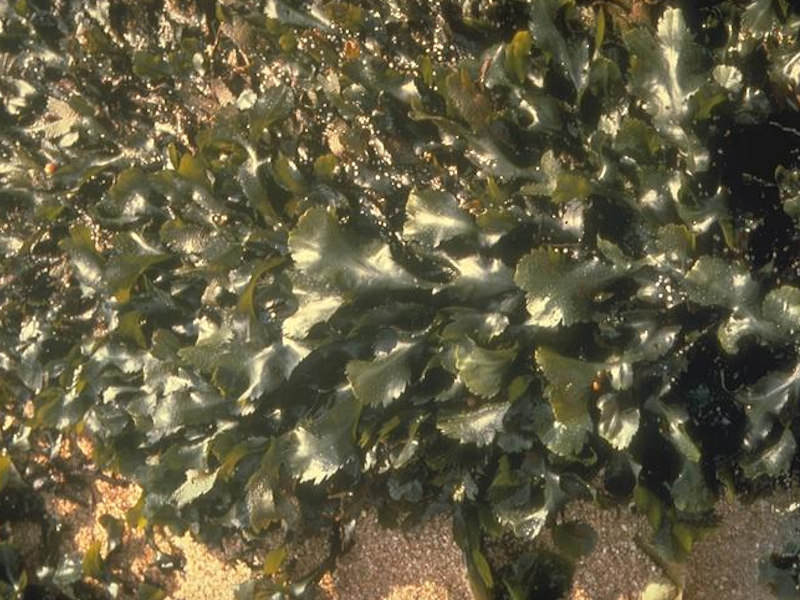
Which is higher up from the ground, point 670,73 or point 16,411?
point 670,73

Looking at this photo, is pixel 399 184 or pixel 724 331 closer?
pixel 724 331

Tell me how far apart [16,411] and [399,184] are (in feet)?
4.34

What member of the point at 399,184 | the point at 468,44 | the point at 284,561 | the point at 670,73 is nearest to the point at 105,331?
the point at 284,561

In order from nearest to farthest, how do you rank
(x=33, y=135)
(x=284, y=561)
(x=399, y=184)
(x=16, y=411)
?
(x=399, y=184)
(x=284, y=561)
(x=33, y=135)
(x=16, y=411)

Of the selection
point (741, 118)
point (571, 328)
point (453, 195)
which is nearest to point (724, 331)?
point (571, 328)

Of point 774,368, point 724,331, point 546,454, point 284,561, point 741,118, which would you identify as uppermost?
point 741,118

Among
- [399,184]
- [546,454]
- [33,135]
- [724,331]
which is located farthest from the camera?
[33,135]

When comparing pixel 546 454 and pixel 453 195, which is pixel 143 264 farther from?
pixel 546 454

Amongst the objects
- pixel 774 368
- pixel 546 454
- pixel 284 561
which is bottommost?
pixel 284 561

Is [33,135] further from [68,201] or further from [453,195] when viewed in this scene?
[453,195]

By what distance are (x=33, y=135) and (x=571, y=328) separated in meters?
1.51

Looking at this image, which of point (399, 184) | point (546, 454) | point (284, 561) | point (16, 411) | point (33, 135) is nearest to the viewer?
point (546, 454)

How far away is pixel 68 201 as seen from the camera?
7.84ft

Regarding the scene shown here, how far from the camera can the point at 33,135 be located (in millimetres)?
2488
